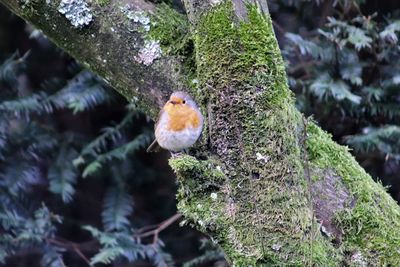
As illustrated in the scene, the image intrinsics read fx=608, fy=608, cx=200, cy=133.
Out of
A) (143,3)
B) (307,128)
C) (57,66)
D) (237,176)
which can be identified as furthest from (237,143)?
(57,66)

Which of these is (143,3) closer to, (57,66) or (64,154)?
(64,154)

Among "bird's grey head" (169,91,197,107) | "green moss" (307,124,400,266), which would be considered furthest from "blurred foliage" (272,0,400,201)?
"bird's grey head" (169,91,197,107)

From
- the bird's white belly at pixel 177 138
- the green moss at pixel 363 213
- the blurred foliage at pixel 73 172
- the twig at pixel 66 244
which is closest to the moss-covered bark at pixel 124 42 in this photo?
the bird's white belly at pixel 177 138

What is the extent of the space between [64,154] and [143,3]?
149 cm

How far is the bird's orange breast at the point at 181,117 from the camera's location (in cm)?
193

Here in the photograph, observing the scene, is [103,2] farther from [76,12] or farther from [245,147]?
[245,147]

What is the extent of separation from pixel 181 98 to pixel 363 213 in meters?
0.66

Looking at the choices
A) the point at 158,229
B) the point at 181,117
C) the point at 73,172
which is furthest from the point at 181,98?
the point at 73,172

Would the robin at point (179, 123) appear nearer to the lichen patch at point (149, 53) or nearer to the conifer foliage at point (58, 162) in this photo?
the lichen patch at point (149, 53)

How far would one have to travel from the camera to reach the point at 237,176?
1688 mm

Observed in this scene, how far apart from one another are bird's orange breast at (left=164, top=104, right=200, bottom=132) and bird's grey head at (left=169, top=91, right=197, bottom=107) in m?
0.02

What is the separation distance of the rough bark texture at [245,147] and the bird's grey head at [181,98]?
0.03 m

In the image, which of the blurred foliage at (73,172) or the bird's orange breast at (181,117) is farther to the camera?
the blurred foliage at (73,172)

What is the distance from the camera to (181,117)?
202cm
